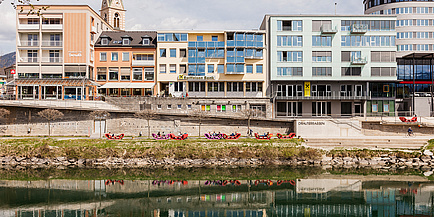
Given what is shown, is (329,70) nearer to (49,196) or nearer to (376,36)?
(376,36)

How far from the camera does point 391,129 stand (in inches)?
1591

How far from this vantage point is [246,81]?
50062mm

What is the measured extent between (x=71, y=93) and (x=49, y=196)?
27.4 meters

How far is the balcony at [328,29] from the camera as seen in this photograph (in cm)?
4858

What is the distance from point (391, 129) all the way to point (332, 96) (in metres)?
10.5

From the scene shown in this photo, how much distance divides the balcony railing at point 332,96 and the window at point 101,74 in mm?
26307

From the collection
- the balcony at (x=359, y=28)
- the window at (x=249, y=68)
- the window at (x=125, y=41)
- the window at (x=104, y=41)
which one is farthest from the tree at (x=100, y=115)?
the balcony at (x=359, y=28)

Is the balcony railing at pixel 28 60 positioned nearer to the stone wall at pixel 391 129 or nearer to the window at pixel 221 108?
the window at pixel 221 108

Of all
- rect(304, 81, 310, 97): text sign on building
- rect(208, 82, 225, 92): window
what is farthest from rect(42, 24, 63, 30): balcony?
rect(304, 81, 310, 97): text sign on building

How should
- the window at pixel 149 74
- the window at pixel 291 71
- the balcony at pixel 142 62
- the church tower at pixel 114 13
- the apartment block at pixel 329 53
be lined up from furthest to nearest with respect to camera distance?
the church tower at pixel 114 13
the window at pixel 149 74
the balcony at pixel 142 62
the window at pixel 291 71
the apartment block at pixel 329 53

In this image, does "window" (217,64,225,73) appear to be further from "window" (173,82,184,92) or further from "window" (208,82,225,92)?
"window" (173,82,184,92)

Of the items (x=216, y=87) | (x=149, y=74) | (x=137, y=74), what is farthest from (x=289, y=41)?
(x=137, y=74)

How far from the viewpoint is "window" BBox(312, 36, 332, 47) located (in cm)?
4912

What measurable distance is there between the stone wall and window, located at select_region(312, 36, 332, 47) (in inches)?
550
